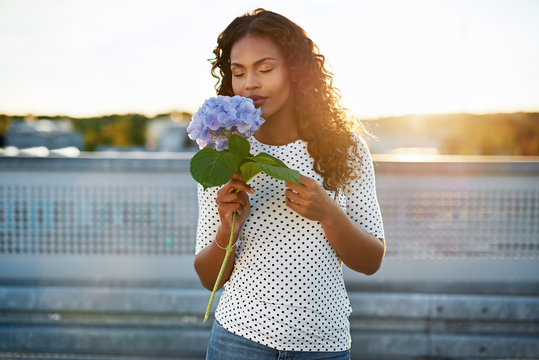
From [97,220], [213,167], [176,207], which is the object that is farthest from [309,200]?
[97,220]

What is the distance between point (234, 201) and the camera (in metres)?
1.48

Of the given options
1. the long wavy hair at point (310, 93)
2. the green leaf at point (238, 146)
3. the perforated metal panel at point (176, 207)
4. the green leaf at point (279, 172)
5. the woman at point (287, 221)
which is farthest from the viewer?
the perforated metal panel at point (176, 207)

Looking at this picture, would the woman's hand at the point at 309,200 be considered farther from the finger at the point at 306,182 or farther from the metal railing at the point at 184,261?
the metal railing at the point at 184,261

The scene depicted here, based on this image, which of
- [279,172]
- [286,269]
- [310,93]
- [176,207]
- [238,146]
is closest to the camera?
[279,172]

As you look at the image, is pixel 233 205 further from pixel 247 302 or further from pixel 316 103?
pixel 316 103

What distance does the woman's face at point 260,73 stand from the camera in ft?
5.26

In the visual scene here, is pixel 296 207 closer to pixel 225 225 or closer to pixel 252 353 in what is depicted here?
pixel 225 225

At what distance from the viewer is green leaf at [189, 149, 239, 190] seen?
1346mm

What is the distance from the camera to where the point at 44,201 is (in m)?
3.52

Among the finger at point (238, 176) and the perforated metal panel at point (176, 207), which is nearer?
the finger at point (238, 176)

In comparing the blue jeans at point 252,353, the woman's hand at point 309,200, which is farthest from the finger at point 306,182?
the blue jeans at point 252,353

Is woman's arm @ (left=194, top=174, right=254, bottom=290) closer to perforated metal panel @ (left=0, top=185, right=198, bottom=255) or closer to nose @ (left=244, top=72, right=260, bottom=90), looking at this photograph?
nose @ (left=244, top=72, right=260, bottom=90)

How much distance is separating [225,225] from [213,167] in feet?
0.74

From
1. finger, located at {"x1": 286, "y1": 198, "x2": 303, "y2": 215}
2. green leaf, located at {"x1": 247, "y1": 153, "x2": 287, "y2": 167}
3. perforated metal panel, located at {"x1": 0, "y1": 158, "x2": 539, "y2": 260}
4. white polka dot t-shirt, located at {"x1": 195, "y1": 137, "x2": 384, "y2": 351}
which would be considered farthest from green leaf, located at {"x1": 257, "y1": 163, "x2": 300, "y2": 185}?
perforated metal panel, located at {"x1": 0, "y1": 158, "x2": 539, "y2": 260}
